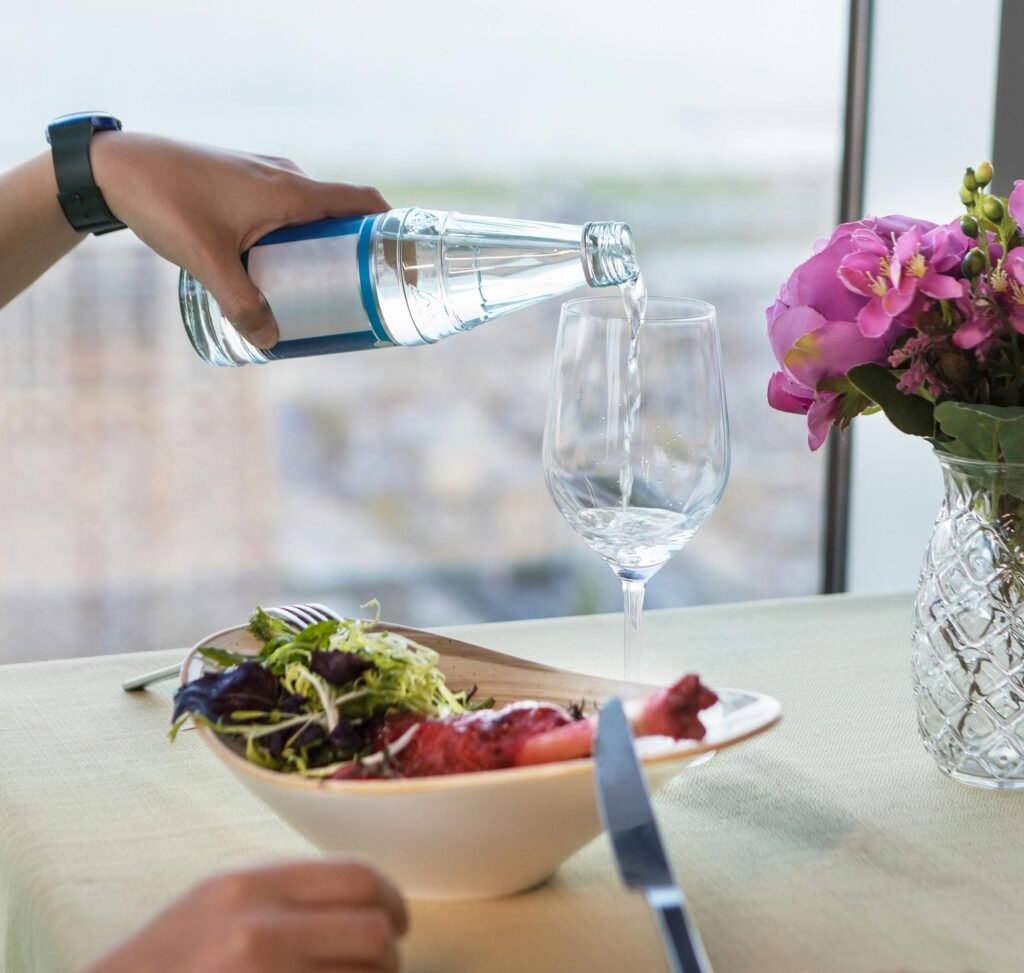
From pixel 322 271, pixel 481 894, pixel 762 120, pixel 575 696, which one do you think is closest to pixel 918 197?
pixel 762 120

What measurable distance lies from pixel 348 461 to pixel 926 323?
1657 millimetres

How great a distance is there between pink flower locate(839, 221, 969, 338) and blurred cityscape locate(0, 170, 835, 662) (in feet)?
5.18

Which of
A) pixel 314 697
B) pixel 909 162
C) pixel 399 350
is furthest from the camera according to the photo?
pixel 399 350

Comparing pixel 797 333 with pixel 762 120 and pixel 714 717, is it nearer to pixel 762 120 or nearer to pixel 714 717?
pixel 714 717

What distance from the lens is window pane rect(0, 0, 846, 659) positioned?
2064 mm

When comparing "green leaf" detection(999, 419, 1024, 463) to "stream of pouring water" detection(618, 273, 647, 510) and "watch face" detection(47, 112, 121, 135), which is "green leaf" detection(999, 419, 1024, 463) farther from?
"watch face" detection(47, 112, 121, 135)

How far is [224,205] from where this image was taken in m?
0.86

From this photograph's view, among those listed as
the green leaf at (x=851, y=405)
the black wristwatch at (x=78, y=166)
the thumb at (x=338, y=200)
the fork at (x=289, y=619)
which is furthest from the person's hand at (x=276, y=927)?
the black wristwatch at (x=78, y=166)

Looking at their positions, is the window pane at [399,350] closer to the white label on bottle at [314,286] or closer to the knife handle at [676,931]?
the white label on bottle at [314,286]

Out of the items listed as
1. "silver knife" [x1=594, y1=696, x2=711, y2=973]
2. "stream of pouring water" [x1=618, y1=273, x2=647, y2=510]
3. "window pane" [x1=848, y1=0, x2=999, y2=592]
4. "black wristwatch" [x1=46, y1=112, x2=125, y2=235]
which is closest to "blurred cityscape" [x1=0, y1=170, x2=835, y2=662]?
"window pane" [x1=848, y1=0, x2=999, y2=592]

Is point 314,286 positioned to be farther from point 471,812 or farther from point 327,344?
point 471,812

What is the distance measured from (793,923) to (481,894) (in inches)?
5.3

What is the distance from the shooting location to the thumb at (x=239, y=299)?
2.75 ft

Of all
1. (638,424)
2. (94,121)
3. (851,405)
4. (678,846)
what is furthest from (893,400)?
(94,121)
